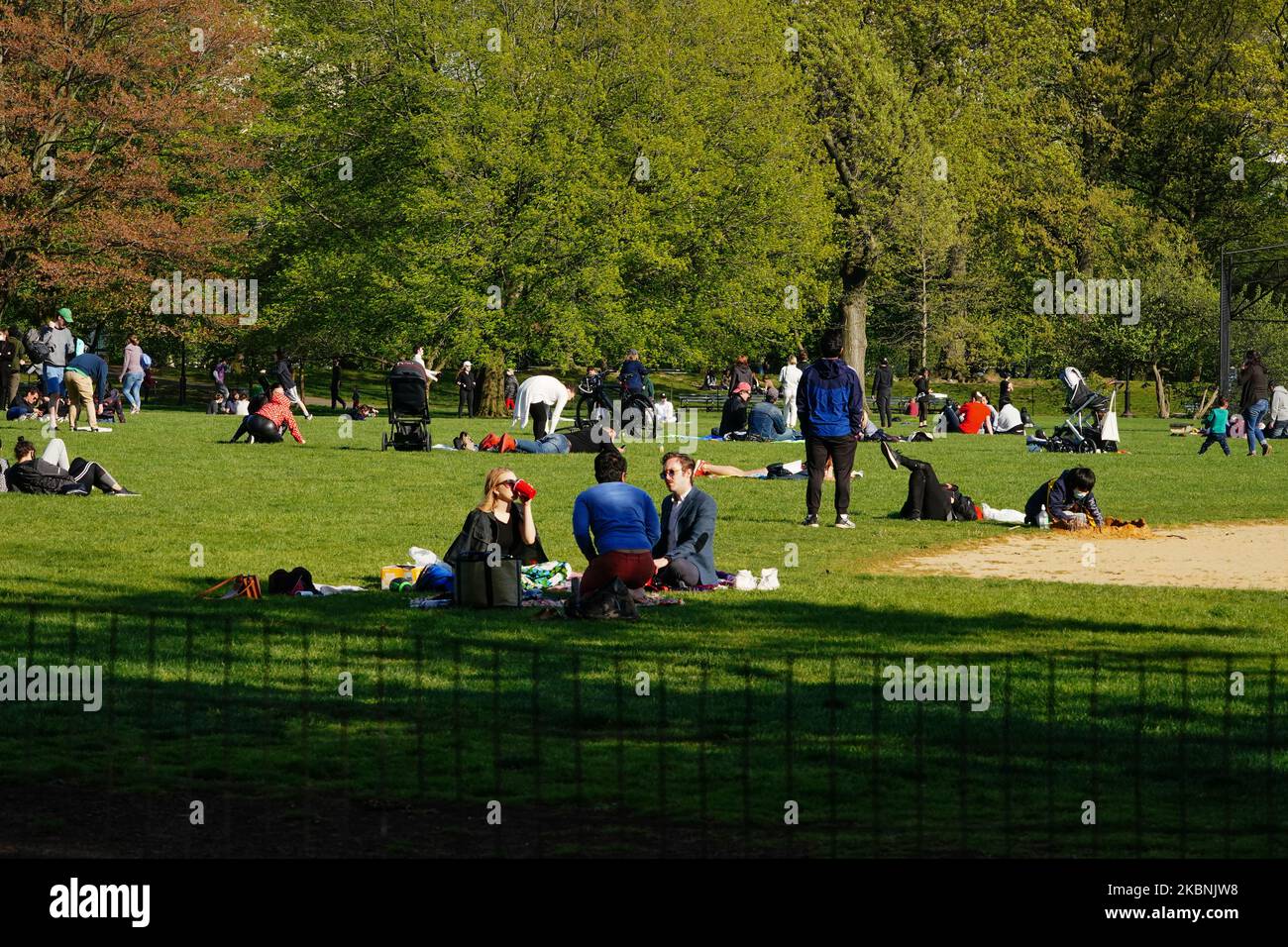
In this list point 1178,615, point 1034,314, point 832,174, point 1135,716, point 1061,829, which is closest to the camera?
point 1061,829

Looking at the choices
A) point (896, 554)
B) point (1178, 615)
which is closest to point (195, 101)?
point (896, 554)

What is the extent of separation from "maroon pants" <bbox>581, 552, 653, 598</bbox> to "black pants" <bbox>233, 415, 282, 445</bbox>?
69.0 ft

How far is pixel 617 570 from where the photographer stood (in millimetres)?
14352

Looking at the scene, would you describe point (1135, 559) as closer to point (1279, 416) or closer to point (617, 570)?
point (617, 570)

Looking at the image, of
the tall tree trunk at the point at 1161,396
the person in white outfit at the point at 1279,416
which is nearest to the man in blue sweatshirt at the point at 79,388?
the person in white outfit at the point at 1279,416

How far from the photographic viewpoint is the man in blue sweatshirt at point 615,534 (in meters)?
14.3

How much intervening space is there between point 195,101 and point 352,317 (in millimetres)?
7635

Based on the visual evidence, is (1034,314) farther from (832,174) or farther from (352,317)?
(352,317)

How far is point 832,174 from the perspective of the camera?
208 feet

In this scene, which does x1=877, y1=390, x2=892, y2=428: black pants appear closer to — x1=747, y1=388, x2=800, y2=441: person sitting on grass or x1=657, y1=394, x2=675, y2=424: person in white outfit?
x1=657, y1=394, x2=675, y2=424: person in white outfit

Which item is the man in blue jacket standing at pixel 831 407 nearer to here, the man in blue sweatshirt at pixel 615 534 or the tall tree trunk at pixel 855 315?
the man in blue sweatshirt at pixel 615 534

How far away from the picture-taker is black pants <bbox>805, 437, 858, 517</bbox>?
20391mm

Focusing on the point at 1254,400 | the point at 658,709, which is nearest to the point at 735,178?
the point at 1254,400
